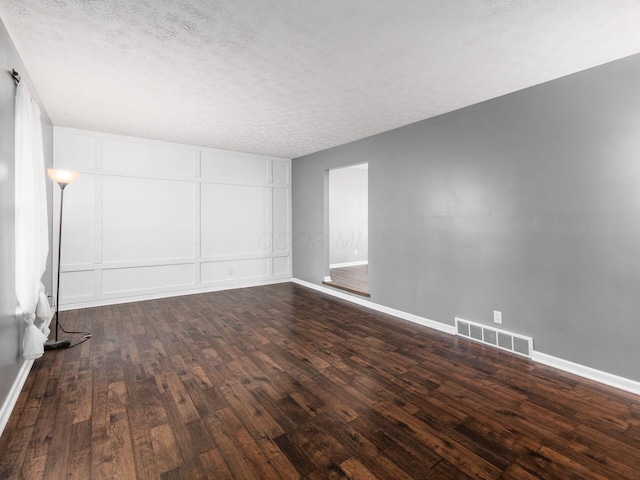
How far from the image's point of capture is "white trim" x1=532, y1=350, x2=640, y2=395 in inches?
96.7

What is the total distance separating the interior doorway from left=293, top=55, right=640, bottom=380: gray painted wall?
3991mm

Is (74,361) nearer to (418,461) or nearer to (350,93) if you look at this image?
(418,461)

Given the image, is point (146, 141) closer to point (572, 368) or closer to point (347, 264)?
point (347, 264)

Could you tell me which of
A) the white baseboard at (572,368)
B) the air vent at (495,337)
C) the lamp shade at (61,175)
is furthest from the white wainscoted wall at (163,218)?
the air vent at (495,337)

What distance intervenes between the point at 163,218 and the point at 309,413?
4403 mm

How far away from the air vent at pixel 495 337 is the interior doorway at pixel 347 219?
454cm

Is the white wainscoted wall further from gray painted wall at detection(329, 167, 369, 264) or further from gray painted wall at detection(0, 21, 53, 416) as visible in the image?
gray painted wall at detection(0, 21, 53, 416)

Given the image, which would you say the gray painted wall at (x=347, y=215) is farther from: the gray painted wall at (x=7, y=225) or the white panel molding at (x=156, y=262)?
the gray painted wall at (x=7, y=225)

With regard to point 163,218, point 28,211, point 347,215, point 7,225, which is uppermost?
point 347,215

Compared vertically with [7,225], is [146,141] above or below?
above

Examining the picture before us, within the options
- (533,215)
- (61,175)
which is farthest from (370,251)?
(61,175)

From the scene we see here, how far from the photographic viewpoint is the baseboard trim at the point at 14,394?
199cm

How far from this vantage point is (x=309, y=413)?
213cm

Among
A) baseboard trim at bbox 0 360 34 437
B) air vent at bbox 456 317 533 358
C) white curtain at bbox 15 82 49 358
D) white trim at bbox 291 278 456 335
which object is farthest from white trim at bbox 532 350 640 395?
white curtain at bbox 15 82 49 358
